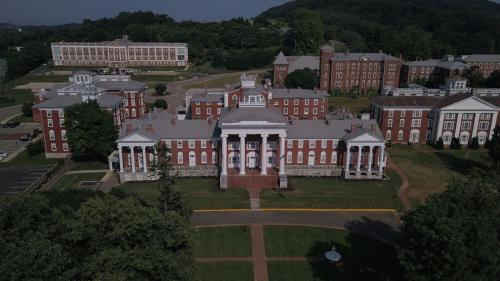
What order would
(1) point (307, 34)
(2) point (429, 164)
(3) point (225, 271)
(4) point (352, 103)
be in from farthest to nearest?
(1) point (307, 34), (4) point (352, 103), (2) point (429, 164), (3) point (225, 271)

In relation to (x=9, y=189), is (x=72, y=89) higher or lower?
higher

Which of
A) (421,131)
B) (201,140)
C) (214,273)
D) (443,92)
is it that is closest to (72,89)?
(201,140)

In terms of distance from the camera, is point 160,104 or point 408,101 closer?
point 408,101

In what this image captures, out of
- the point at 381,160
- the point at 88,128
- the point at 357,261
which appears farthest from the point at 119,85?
the point at 357,261

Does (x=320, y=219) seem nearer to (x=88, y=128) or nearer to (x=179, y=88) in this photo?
(x=88, y=128)

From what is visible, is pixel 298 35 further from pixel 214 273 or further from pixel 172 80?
pixel 214 273

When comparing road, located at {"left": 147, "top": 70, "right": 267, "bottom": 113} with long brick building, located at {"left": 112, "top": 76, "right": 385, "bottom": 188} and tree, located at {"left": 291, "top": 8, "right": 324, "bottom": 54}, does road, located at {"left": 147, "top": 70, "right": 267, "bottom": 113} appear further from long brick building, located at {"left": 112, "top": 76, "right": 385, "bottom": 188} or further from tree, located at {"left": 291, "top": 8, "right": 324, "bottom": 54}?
long brick building, located at {"left": 112, "top": 76, "right": 385, "bottom": 188}
